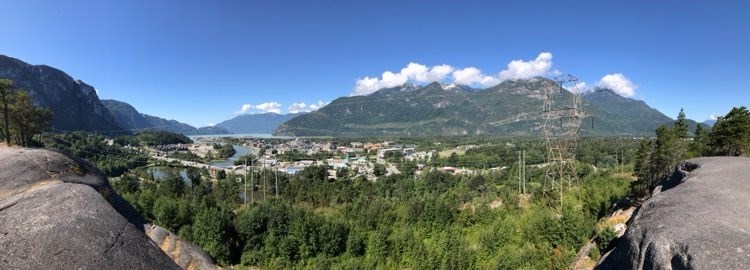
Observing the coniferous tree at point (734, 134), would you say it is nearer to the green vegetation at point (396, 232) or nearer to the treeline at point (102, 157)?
the green vegetation at point (396, 232)

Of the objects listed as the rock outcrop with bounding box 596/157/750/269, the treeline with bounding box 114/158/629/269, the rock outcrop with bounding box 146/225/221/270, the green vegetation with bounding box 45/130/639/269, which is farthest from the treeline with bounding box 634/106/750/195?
the rock outcrop with bounding box 146/225/221/270

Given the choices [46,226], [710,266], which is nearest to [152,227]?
[46,226]

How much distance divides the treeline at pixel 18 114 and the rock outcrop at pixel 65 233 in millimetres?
17642

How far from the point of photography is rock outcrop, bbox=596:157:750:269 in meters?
9.60

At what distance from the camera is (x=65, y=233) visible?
26.0 feet

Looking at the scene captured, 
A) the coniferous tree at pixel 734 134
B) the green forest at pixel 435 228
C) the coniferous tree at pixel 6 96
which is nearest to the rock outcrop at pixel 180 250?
the coniferous tree at pixel 6 96

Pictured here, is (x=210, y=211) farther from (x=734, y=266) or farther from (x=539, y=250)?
(x=734, y=266)

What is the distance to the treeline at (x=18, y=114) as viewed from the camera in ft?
74.1

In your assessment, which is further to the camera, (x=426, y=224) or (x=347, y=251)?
(x=426, y=224)

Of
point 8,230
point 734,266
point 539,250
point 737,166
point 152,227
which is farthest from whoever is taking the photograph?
point 539,250

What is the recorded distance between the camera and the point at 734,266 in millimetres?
9000

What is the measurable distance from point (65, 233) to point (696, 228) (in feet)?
55.2

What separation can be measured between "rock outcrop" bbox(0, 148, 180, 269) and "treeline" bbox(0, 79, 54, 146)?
17.6 m

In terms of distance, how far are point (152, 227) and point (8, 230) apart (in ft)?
16.8
